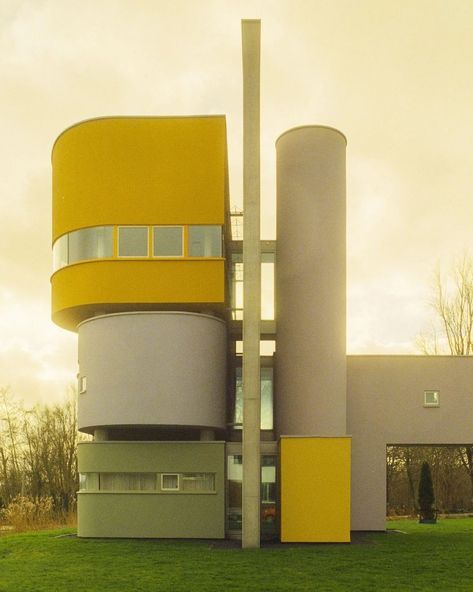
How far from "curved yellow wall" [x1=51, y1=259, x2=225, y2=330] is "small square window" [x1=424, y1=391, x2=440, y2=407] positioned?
7.50 m

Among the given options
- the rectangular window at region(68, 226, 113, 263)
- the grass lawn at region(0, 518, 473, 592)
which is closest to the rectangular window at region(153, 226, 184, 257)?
the rectangular window at region(68, 226, 113, 263)

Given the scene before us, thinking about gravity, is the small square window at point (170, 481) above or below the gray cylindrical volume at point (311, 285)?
below

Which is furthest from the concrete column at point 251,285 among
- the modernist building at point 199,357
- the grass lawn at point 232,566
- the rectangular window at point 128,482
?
the rectangular window at point 128,482

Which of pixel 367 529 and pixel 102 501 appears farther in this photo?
pixel 367 529

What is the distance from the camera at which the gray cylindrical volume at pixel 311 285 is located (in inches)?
963

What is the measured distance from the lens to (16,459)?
55.1 m

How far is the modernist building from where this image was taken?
2300cm

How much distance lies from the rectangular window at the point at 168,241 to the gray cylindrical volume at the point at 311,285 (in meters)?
3.72

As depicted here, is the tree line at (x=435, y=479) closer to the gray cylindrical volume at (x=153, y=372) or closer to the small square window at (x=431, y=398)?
the small square window at (x=431, y=398)

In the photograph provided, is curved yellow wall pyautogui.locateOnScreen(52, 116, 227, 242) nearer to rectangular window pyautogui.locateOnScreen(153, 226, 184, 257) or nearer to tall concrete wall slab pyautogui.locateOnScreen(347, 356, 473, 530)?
rectangular window pyautogui.locateOnScreen(153, 226, 184, 257)

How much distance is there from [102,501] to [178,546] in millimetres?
3462

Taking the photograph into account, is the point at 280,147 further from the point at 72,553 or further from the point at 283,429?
the point at 72,553

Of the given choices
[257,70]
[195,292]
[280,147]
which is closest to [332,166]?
[280,147]

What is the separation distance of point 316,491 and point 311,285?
20.7 feet
